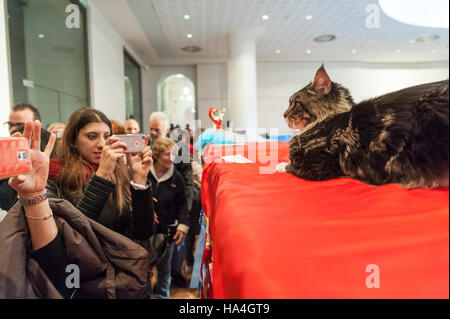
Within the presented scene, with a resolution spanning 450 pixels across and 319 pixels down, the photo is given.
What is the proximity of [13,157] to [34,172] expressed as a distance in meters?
0.17

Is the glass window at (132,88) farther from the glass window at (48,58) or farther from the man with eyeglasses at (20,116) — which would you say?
the man with eyeglasses at (20,116)

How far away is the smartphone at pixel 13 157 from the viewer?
46 cm

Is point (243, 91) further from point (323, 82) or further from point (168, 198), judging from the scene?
point (323, 82)

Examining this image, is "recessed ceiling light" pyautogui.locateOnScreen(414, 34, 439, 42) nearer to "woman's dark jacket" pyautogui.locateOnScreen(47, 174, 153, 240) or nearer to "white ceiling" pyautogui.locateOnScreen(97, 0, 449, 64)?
"white ceiling" pyautogui.locateOnScreen(97, 0, 449, 64)

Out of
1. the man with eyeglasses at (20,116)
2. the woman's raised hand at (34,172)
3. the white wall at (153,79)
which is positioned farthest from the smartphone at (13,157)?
the white wall at (153,79)

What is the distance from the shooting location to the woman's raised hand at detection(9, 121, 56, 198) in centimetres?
60

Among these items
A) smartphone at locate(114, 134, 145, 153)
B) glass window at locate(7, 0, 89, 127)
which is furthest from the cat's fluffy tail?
glass window at locate(7, 0, 89, 127)

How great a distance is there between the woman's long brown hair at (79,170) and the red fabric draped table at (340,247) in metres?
0.76

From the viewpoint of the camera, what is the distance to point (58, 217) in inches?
28.3

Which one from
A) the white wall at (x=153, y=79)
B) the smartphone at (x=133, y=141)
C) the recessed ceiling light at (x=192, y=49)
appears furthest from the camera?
the white wall at (x=153, y=79)

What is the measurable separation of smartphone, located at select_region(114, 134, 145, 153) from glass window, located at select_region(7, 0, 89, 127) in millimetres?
1579

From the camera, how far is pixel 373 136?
652mm
